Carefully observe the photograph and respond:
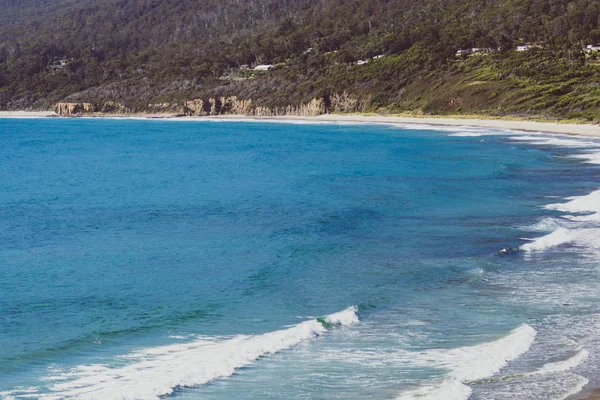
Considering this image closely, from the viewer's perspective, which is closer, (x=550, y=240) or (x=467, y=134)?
(x=550, y=240)

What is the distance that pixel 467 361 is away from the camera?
11.2 meters

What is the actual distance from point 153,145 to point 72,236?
46.7 meters

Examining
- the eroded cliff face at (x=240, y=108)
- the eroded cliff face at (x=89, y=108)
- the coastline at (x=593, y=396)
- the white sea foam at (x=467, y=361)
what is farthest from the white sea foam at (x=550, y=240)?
the eroded cliff face at (x=89, y=108)

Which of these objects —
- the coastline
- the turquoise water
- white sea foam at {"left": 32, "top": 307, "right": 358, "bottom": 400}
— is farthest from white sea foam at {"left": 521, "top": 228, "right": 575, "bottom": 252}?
the coastline

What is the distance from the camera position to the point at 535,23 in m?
110

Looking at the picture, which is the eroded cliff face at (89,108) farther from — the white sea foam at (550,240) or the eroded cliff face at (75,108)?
the white sea foam at (550,240)

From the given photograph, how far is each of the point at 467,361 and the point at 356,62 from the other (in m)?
119

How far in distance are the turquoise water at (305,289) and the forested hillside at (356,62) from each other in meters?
44.8

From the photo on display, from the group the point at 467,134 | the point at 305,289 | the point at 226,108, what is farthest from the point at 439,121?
the point at 305,289

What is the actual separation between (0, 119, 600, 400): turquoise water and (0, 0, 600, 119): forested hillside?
→ 4476cm

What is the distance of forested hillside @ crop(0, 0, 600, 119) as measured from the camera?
84.9 meters

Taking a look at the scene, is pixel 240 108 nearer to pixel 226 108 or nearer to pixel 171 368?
pixel 226 108

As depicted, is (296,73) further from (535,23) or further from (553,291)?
(553,291)

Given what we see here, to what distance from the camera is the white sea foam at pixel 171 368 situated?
33.4 feet
